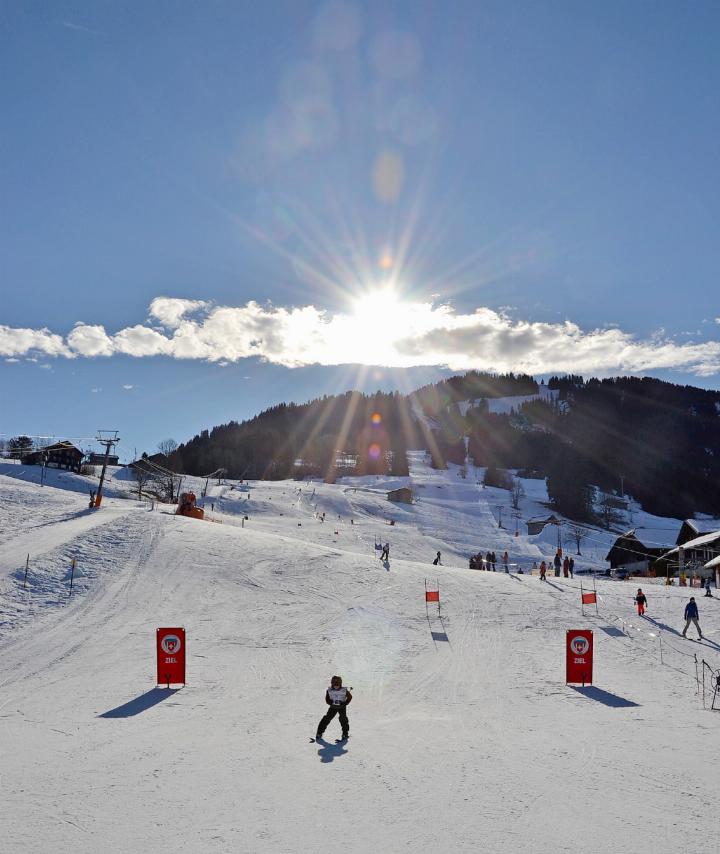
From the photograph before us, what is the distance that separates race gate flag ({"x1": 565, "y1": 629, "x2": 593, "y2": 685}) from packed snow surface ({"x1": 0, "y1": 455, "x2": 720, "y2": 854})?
479 mm

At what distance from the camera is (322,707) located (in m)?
13.4

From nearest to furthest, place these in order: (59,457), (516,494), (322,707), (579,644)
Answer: (322,707) → (579,644) → (59,457) → (516,494)

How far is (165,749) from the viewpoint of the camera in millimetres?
10180

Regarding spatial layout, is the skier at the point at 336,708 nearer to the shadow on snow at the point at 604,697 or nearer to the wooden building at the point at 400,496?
the shadow on snow at the point at 604,697

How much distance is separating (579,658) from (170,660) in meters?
10.2

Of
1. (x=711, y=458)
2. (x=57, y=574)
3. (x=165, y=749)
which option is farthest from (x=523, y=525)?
(x=711, y=458)

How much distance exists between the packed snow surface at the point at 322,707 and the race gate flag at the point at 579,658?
1.57 ft

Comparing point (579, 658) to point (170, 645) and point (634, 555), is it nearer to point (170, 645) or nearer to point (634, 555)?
point (170, 645)

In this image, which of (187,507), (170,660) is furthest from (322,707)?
(187,507)

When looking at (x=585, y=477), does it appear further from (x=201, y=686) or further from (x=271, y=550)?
(x=201, y=686)

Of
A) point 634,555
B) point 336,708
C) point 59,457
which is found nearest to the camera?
point 336,708

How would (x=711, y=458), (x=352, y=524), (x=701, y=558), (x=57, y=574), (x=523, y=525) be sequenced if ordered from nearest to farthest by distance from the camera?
(x=57, y=574) → (x=701, y=558) → (x=352, y=524) → (x=523, y=525) → (x=711, y=458)

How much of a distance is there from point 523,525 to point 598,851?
106294mm

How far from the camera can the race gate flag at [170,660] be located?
15.0 metres
